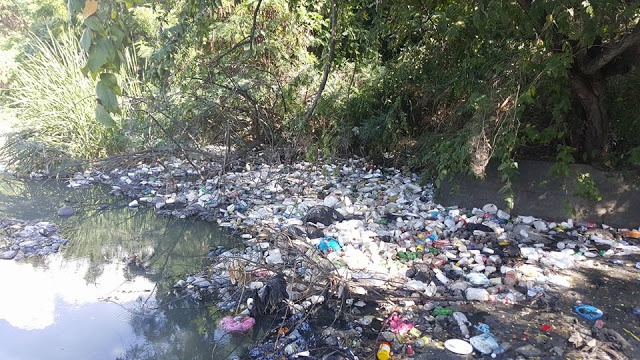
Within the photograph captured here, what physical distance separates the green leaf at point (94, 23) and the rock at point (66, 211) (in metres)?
4.11

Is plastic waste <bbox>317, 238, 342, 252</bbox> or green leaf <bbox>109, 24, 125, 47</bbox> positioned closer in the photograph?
green leaf <bbox>109, 24, 125, 47</bbox>

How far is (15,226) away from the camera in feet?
13.2

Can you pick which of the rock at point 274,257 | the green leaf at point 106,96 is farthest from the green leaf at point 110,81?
the rock at point 274,257

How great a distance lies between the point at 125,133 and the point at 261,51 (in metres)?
1.92

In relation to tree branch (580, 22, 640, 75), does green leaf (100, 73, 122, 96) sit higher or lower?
lower

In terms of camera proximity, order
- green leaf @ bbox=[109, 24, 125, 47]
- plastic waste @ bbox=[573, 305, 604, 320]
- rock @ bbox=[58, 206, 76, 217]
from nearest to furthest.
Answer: green leaf @ bbox=[109, 24, 125, 47] → plastic waste @ bbox=[573, 305, 604, 320] → rock @ bbox=[58, 206, 76, 217]

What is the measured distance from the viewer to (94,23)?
89 centimetres

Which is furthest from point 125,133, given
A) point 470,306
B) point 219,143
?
point 470,306

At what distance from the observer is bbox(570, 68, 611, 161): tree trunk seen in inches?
141

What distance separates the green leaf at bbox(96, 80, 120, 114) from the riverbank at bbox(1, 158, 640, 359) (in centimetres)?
164

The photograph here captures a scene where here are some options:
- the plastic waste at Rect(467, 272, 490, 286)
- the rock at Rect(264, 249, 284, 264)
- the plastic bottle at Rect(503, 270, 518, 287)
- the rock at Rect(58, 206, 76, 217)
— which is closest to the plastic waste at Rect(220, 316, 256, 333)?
the rock at Rect(264, 249, 284, 264)

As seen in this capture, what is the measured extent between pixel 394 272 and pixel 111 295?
5.85 feet

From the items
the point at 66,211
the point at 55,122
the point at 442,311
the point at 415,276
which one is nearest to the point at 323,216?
the point at 415,276

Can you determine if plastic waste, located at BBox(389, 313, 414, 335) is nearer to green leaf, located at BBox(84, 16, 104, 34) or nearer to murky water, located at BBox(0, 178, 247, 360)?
murky water, located at BBox(0, 178, 247, 360)
